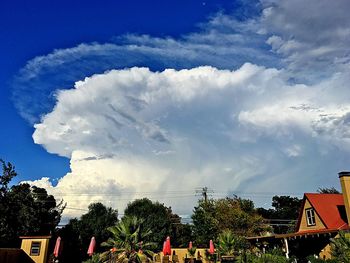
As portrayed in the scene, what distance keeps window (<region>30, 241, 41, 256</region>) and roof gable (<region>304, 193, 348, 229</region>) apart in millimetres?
25817

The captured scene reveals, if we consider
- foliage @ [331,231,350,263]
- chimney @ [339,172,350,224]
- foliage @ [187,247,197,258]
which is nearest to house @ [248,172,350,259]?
chimney @ [339,172,350,224]

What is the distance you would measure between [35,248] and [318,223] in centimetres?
2613

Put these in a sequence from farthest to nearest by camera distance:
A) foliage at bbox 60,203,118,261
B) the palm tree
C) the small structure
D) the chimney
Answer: foliage at bbox 60,203,118,261 → the small structure → the chimney → the palm tree

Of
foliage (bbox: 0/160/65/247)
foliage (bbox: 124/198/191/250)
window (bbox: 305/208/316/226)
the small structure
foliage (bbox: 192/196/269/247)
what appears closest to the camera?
the small structure

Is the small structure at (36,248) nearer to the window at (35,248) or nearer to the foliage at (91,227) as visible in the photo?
the window at (35,248)

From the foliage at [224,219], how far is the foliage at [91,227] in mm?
14190

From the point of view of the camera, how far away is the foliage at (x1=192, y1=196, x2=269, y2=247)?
Answer: 150ft

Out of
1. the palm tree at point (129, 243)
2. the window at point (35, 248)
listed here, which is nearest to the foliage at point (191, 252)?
the window at point (35, 248)

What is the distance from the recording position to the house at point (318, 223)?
2828 centimetres

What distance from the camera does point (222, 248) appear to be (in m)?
31.9

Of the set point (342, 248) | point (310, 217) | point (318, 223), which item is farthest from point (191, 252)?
point (342, 248)

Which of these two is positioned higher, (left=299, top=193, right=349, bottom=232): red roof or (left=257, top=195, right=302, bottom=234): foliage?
(left=257, top=195, right=302, bottom=234): foliage

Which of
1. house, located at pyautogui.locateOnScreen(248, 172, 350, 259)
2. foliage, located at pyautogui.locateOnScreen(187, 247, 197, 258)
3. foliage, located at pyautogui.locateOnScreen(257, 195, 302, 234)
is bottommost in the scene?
foliage, located at pyautogui.locateOnScreen(187, 247, 197, 258)

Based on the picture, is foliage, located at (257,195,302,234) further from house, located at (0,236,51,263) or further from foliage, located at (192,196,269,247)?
house, located at (0,236,51,263)
